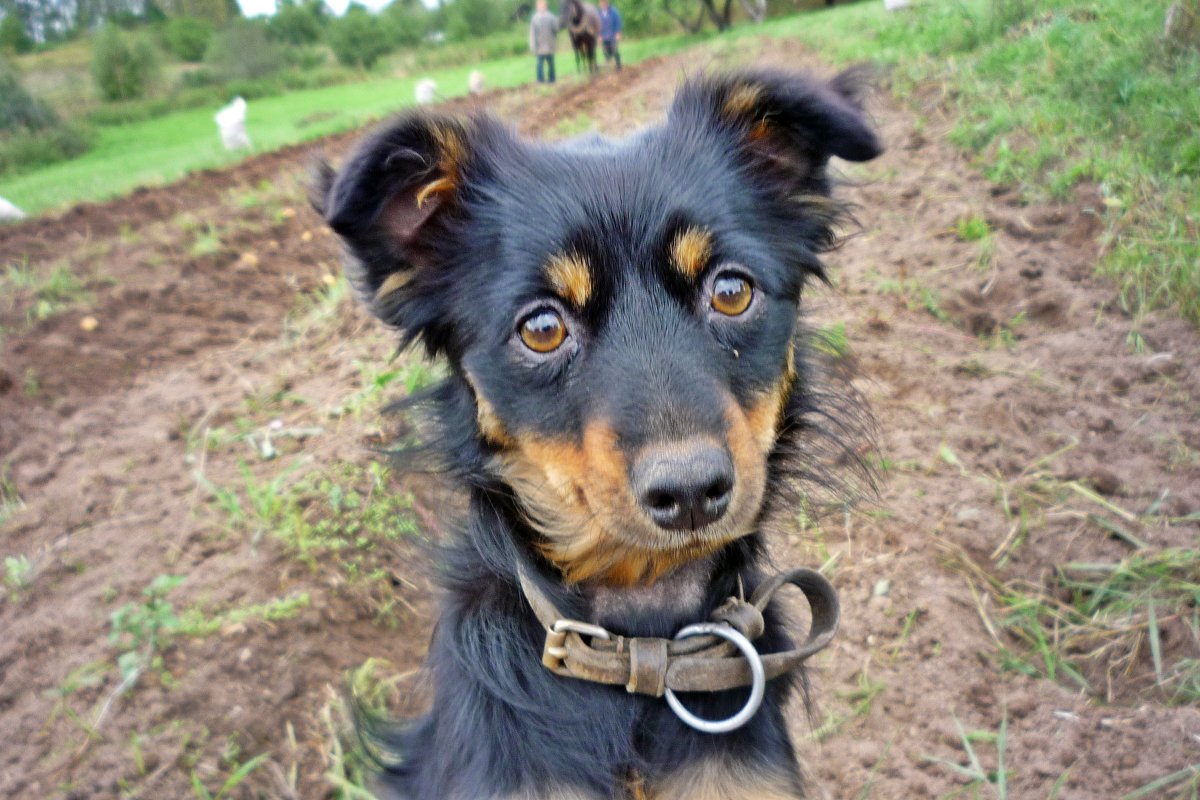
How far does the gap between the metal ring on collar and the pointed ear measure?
1.32 metres

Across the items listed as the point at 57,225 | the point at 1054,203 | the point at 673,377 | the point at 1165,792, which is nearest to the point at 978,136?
the point at 1054,203

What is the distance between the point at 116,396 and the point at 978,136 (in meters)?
6.85

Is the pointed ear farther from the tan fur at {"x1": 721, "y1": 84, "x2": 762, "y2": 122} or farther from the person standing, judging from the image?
the person standing

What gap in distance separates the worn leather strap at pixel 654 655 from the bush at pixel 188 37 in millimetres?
39406

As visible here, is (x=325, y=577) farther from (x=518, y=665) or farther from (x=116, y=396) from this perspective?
(x=116, y=396)

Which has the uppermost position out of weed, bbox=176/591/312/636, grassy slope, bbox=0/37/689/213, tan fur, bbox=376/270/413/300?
tan fur, bbox=376/270/413/300

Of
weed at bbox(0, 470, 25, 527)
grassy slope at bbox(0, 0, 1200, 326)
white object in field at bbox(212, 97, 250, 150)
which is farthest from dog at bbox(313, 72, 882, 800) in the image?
white object in field at bbox(212, 97, 250, 150)

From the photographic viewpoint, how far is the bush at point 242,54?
3294 cm

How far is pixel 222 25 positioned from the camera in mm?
35250

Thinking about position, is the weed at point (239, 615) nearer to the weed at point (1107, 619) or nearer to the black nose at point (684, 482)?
the black nose at point (684, 482)

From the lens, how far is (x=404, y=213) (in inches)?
86.9

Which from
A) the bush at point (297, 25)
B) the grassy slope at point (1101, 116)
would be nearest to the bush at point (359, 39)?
the bush at point (297, 25)

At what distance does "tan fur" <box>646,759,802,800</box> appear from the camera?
2.01 meters

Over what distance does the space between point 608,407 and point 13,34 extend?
35.5 m
